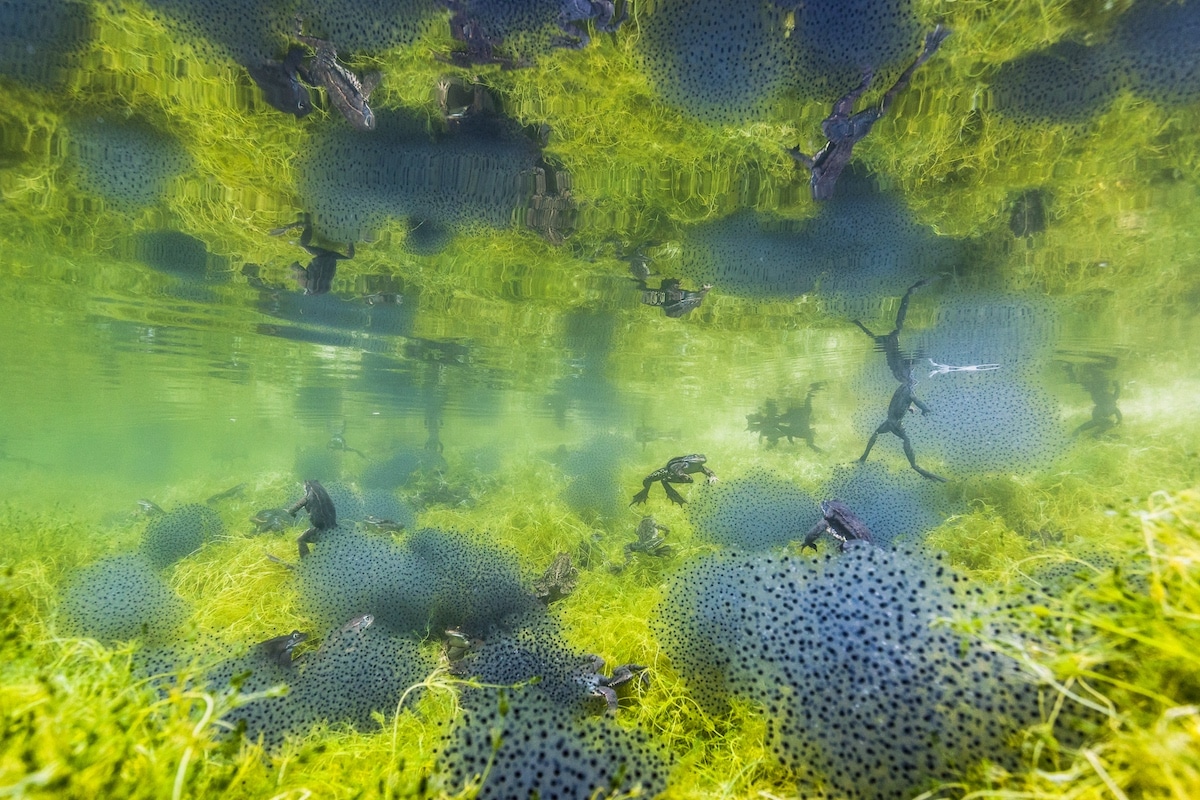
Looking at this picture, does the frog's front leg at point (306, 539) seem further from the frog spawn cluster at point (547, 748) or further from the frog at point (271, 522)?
the frog spawn cluster at point (547, 748)

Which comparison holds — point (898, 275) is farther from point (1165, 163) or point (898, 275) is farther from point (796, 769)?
point (796, 769)

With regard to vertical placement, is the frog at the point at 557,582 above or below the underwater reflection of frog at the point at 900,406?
below

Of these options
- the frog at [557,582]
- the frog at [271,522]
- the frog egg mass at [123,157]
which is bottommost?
the frog at [271,522]

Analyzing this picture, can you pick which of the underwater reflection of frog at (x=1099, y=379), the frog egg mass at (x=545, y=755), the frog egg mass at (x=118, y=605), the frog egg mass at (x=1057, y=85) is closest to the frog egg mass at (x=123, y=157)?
the frog egg mass at (x=118, y=605)

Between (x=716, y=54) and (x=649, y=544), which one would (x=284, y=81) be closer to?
(x=716, y=54)

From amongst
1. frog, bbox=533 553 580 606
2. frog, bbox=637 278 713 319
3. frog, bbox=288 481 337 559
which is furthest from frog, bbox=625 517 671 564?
frog, bbox=637 278 713 319

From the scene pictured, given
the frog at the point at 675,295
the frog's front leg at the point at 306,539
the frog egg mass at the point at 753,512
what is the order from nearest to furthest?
the frog's front leg at the point at 306,539 < the frog egg mass at the point at 753,512 < the frog at the point at 675,295

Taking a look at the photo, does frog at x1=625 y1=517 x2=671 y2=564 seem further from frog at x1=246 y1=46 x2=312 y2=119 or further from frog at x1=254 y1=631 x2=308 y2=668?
frog at x1=246 y1=46 x2=312 y2=119

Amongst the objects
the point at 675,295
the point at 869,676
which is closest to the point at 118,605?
the point at 869,676
